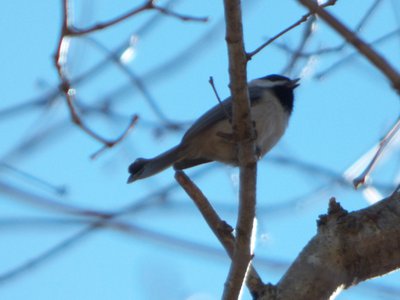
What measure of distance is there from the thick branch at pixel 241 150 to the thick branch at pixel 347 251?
5.4 inches

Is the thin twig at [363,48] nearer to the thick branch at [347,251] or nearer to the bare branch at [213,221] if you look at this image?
the thick branch at [347,251]

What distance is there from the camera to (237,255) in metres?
2.41

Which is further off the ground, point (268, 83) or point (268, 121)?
point (268, 83)

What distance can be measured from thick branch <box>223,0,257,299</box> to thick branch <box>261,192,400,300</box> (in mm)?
138

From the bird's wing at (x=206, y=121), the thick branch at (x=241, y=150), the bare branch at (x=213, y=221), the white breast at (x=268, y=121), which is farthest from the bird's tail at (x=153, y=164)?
the thick branch at (x=241, y=150)

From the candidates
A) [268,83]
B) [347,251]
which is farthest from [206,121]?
[347,251]

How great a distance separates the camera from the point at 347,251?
8.17ft

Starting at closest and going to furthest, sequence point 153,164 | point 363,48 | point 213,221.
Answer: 1. point 363,48
2. point 213,221
3. point 153,164

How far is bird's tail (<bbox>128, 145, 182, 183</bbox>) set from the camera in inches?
157

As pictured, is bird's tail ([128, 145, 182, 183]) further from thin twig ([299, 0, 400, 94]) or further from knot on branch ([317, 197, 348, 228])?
thin twig ([299, 0, 400, 94])

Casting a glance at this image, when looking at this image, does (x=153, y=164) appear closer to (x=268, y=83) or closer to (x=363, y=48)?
(x=268, y=83)

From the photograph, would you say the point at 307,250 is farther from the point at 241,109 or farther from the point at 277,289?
the point at 241,109

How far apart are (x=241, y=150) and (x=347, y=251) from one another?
0.49 metres

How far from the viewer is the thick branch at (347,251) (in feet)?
7.91
